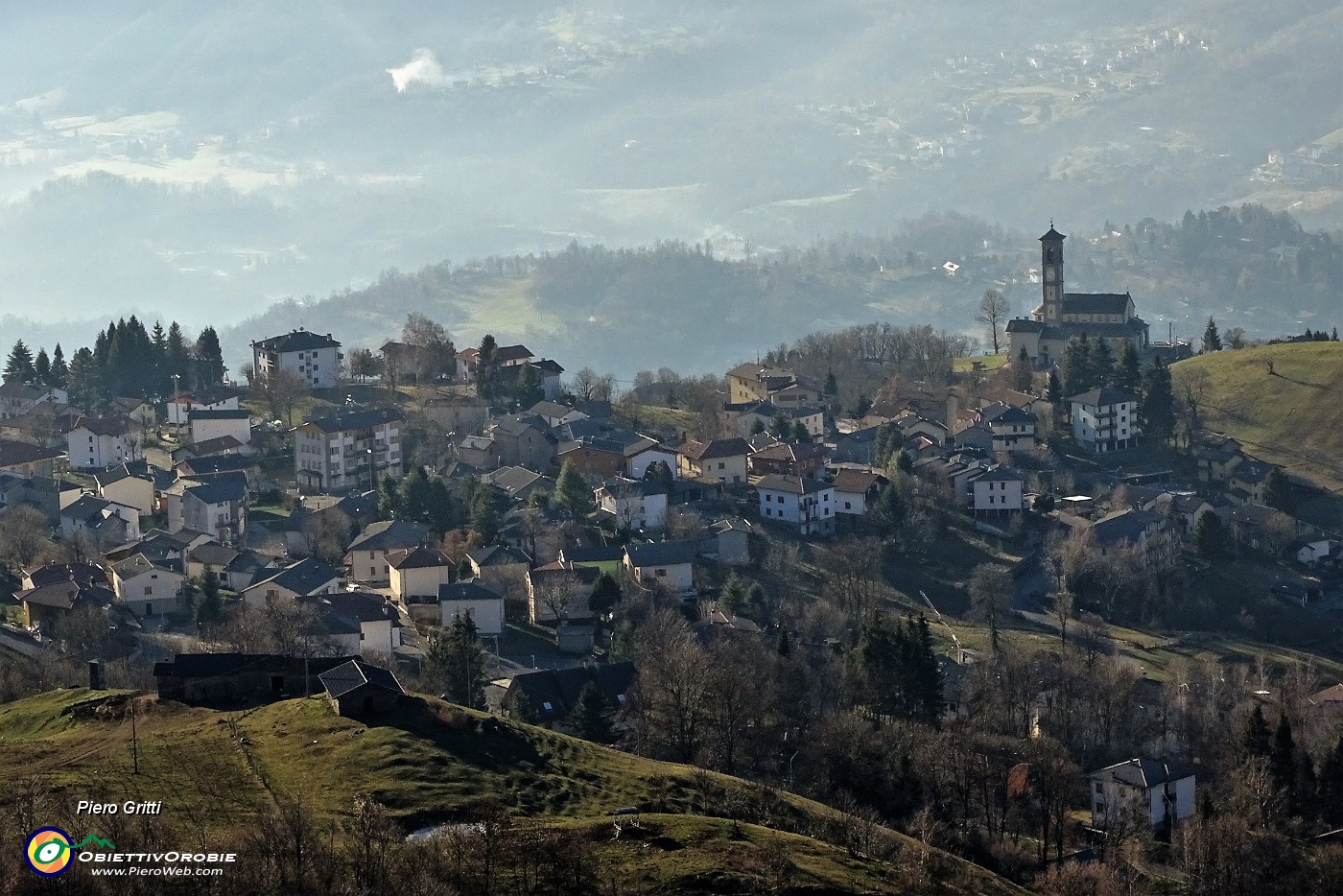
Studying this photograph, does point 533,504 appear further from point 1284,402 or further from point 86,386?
point 1284,402

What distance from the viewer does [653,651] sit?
169 ft

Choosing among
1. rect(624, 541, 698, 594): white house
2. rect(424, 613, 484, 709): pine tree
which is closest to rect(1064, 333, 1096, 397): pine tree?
rect(624, 541, 698, 594): white house

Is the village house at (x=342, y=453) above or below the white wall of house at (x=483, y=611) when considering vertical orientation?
above

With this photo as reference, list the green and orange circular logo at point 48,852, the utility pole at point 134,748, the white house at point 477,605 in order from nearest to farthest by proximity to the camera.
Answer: the green and orange circular logo at point 48,852 → the utility pole at point 134,748 → the white house at point 477,605

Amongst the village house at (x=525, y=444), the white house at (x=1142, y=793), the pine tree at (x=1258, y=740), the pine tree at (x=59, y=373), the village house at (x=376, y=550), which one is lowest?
the white house at (x=1142, y=793)

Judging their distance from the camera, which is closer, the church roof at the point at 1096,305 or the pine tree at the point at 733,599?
the pine tree at the point at 733,599

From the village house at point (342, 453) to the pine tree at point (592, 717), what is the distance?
24.1m

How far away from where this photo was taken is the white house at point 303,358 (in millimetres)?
80938

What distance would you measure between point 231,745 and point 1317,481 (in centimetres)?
5318

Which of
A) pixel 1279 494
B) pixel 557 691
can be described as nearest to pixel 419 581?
pixel 557 691

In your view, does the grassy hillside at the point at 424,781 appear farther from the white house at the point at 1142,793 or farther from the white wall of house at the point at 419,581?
the white wall of house at the point at 419,581

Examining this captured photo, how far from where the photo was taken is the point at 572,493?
65562mm

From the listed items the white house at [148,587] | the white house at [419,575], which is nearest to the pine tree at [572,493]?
the white house at [419,575]

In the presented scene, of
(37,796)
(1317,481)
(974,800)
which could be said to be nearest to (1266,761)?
(974,800)
